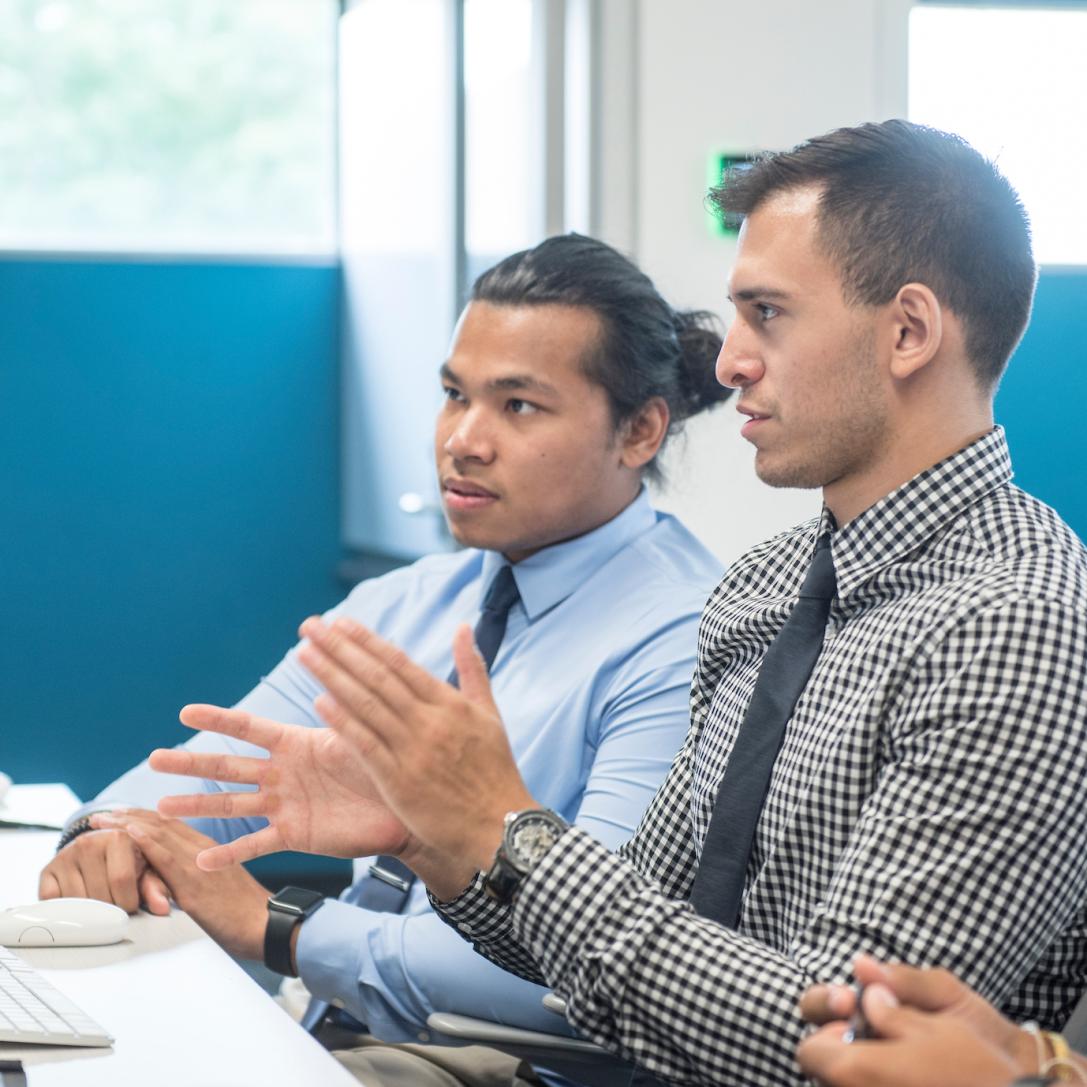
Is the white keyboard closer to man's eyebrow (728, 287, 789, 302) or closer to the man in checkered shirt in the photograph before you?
the man in checkered shirt

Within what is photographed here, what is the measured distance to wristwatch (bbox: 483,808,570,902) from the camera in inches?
48.9

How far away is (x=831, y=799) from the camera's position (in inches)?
50.6

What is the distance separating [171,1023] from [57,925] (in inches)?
10.2

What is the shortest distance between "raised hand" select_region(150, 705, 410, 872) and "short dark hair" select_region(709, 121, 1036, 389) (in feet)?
2.01

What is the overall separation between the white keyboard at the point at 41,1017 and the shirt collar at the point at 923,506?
27.6 inches

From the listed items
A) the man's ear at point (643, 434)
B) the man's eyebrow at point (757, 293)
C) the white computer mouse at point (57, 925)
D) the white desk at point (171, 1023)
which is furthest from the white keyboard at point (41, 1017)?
the man's ear at point (643, 434)

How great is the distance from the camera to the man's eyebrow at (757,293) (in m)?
1.43

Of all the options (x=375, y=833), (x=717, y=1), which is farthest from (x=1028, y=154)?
(x=375, y=833)

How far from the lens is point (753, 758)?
1.38 metres

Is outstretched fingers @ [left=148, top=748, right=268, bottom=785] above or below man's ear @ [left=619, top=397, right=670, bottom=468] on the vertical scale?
below

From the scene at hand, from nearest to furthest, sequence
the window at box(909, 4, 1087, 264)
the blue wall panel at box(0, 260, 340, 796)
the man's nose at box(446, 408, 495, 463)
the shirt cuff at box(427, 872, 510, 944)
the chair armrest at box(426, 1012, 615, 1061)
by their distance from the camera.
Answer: the shirt cuff at box(427, 872, 510, 944), the chair armrest at box(426, 1012, 615, 1061), the man's nose at box(446, 408, 495, 463), the window at box(909, 4, 1087, 264), the blue wall panel at box(0, 260, 340, 796)

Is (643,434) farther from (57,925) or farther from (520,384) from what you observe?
(57,925)

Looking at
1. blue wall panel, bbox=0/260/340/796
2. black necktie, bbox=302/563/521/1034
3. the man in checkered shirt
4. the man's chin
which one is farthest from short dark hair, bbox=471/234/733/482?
blue wall panel, bbox=0/260/340/796

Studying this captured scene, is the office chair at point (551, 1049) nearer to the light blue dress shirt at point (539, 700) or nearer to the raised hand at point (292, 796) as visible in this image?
the light blue dress shirt at point (539, 700)
